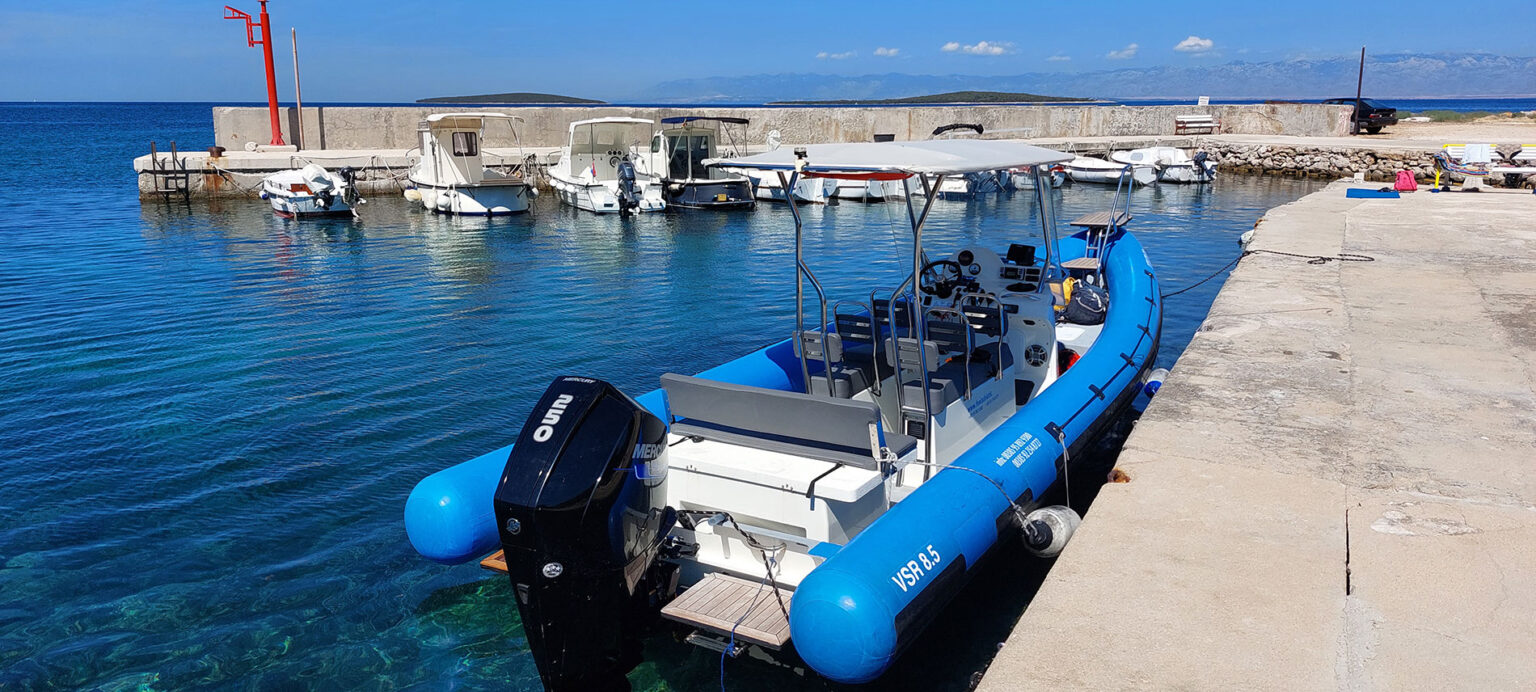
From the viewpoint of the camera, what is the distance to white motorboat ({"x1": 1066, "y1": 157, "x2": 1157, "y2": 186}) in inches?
1174

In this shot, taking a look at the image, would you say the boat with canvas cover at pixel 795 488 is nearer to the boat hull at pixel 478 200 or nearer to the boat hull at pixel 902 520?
the boat hull at pixel 902 520

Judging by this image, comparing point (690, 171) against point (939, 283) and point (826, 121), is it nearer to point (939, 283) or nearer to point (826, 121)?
point (826, 121)

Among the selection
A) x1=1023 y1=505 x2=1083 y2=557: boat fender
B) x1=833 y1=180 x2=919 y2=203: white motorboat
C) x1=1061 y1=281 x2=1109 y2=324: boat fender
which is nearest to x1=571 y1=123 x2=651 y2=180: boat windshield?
x1=833 y1=180 x2=919 y2=203: white motorboat

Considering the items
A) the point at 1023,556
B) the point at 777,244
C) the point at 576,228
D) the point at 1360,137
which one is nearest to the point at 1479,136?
the point at 1360,137

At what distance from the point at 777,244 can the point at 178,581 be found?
607 inches

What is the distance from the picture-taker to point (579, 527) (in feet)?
12.3

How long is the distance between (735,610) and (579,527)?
87 centimetres

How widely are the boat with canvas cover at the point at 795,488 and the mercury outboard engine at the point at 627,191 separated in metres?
18.2

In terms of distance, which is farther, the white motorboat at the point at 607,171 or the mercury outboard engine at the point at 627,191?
the white motorboat at the point at 607,171

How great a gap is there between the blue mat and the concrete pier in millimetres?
11635

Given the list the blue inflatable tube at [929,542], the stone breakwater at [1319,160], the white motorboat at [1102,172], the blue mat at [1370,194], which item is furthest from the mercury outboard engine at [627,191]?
the stone breakwater at [1319,160]

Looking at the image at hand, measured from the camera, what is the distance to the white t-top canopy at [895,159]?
493 cm

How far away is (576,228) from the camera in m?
22.6

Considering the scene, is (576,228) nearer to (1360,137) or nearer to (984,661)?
(984,661)
